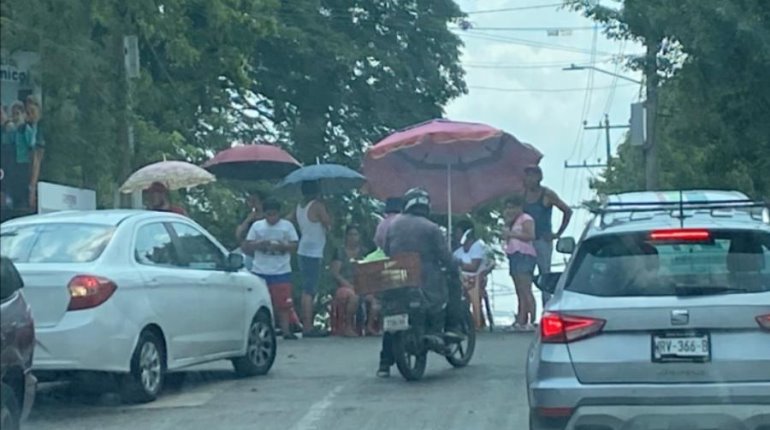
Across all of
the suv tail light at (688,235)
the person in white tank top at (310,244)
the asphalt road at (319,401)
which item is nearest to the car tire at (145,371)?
the asphalt road at (319,401)

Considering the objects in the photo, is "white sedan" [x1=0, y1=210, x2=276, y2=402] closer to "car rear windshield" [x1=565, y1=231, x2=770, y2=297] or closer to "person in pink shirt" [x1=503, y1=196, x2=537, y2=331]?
"car rear windshield" [x1=565, y1=231, x2=770, y2=297]

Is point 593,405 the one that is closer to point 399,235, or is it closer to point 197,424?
point 197,424

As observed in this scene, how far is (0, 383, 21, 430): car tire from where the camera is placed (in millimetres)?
9258

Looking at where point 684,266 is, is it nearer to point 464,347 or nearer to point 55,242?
point 55,242

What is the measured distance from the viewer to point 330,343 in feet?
61.9

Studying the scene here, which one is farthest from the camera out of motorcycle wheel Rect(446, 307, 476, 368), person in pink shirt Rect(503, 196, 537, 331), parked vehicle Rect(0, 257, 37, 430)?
person in pink shirt Rect(503, 196, 537, 331)

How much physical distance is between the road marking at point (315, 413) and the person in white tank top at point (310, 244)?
6132 mm

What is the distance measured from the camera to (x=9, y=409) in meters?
9.38

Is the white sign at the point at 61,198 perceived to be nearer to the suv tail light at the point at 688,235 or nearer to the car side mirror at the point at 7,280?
the car side mirror at the point at 7,280

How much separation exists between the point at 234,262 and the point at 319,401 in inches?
78.4

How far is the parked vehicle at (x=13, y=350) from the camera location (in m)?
9.24

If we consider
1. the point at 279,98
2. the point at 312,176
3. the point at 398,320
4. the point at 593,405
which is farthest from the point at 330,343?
the point at 279,98

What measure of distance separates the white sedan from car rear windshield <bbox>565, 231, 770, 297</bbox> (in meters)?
4.46

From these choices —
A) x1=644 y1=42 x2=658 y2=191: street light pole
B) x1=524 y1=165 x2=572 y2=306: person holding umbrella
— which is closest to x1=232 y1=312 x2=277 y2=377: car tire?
x1=524 y1=165 x2=572 y2=306: person holding umbrella
